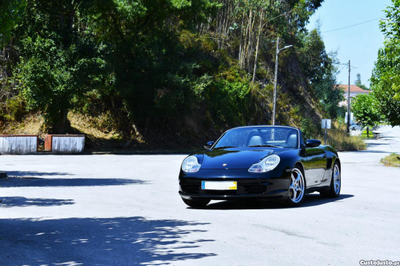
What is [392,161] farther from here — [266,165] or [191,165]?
[191,165]

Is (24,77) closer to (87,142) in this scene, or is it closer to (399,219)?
(87,142)

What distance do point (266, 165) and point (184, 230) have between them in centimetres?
271

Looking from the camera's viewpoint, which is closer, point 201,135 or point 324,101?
point 201,135

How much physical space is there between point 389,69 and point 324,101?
4281 centimetres

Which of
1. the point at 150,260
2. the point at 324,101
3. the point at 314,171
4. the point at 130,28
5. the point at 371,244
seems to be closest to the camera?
the point at 150,260

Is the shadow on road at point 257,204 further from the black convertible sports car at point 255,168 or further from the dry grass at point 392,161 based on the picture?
the dry grass at point 392,161

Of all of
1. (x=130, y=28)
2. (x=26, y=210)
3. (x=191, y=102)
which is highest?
(x=130, y=28)

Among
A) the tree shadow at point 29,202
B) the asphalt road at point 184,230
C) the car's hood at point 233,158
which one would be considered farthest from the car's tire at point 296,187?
the tree shadow at point 29,202

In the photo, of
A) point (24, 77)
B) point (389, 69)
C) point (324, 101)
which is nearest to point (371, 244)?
point (389, 69)

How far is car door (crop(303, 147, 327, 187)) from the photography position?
1137 centimetres

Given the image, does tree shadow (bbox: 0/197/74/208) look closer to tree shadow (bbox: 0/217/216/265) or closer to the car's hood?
tree shadow (bbox: 0/217/216/265)

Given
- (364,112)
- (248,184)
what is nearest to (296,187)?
(248,184)

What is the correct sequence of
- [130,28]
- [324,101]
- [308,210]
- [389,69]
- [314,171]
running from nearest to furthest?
[308,210] → [314,171] → [389,69] → [130,28] → [324,101]

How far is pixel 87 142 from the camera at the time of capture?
39656mm
